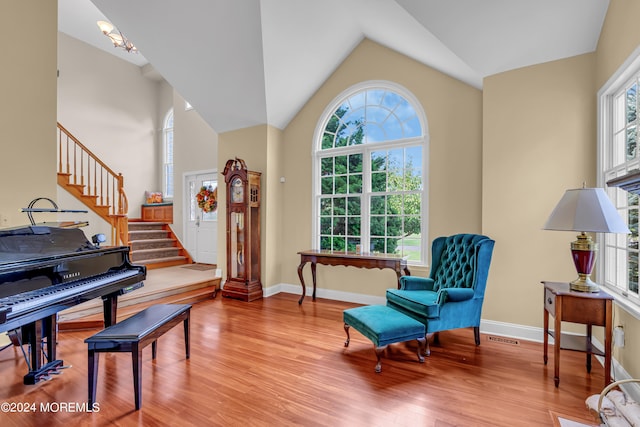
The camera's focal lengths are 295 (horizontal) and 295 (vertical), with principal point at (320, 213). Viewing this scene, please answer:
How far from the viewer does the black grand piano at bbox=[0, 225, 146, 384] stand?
5.99ft

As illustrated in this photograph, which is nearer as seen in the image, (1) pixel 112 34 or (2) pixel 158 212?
(1) pixel 112 34

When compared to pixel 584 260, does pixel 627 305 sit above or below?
below

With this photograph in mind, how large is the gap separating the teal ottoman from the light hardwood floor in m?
0.22

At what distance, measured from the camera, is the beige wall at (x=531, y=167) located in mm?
2760

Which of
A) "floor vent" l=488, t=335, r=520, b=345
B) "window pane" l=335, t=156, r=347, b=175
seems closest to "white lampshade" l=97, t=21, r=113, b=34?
"window pane" l=335, t=156, r=347, b=175

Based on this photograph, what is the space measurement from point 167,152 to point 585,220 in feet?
27.4

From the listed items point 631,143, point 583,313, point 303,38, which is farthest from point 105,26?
point 583,313

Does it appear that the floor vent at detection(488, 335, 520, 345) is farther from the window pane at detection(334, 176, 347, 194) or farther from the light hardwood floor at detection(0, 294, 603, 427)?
the window pane at detection(334, 176, 347, 194)

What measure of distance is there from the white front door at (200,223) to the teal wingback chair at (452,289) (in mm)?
4461

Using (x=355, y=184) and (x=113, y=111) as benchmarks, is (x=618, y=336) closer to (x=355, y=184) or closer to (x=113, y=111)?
(x=355, y=184)

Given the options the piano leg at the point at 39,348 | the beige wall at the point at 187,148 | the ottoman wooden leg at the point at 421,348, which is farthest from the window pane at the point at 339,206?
the piano leg at the point at 39,348

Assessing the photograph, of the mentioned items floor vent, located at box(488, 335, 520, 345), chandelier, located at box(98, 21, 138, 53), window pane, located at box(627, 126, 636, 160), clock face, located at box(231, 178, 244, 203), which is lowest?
floor vent, located at box(488, 335, 520, 345)

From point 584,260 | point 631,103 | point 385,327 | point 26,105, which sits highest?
point 26,105

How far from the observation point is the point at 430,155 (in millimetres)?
3752
